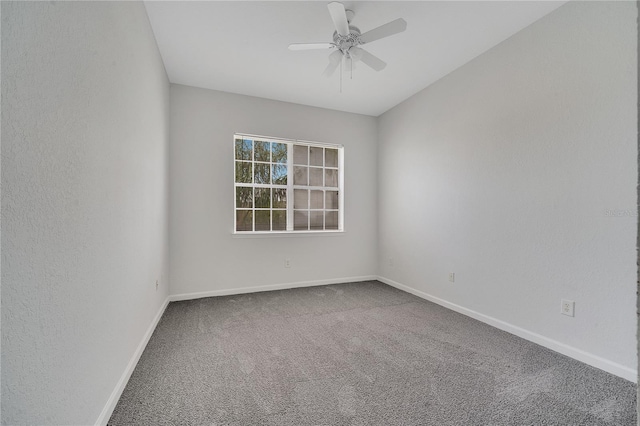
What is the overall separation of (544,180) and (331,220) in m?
2.73

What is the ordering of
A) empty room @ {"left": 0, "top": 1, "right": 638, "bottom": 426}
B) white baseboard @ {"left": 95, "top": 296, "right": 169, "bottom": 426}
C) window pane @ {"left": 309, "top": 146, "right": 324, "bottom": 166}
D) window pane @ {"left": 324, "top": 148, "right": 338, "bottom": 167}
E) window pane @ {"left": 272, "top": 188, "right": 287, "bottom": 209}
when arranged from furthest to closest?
1. window pane @ {"left": 324, "top": 148, "right": 338, "bottom": 167}
2. window pane @ {"left": 309, "top": 146, "right": 324, "bottom": 166}
3. window pane @ {"left": 272, "top": 188, "right": 287, "bottom": 209}
4. white baseboard @ {"left": 95, "top": 296, "right": 169, "bottom": 426}
5. empty room @ {"left": 0, "top": 1, "right": 638, "bottom": 426}

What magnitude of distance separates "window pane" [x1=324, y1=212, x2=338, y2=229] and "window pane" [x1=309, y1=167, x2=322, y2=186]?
1.68 ft

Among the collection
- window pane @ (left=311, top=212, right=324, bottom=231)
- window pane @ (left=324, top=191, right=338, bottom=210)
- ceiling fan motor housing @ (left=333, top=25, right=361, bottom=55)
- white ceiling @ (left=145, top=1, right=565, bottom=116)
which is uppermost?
white ceiling @ (left=145, top=1, right=565, bottom=116)

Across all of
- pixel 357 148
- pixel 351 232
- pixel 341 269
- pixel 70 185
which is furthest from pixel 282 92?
pixel 70 185

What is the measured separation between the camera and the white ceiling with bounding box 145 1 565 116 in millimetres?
2146

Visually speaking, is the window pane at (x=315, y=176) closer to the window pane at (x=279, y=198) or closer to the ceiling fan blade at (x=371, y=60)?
the window pane at (x=279, y=198)

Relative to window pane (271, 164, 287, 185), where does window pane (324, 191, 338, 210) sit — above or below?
below

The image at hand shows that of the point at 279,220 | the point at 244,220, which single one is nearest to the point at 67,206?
the point at 244,220

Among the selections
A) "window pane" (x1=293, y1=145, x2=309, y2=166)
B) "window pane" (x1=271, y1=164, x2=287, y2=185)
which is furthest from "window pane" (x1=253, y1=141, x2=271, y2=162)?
"window pane" (x1=293, y1=145, x2=309, y2=166)

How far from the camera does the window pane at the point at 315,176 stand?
4238mm

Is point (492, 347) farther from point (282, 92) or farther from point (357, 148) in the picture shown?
point (282, 92)

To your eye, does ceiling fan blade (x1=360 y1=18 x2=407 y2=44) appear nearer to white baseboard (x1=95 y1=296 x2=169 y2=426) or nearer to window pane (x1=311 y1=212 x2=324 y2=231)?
window pane (x1=311 y1=212 x2=324 y2=231)

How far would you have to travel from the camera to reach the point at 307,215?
13.8 feet

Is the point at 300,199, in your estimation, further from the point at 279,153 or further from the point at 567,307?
the point at 567,307
